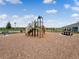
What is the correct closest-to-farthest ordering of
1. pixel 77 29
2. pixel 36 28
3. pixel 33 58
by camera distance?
pixel 33 58 → pixel 36 28 → pixel 77 29

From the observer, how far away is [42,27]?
105 feet

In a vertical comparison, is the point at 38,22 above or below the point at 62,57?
above

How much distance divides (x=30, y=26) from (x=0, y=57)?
20.8 metres

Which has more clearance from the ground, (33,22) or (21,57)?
(33,22)

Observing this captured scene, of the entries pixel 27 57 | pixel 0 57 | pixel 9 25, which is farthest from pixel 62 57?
pixel 9 25

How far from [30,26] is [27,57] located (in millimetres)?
20656

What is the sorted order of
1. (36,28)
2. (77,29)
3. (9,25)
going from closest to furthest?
(36,28) < (77,29) < (9,25)

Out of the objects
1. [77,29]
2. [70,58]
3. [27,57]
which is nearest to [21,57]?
[27,57]

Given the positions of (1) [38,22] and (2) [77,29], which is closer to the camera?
(1) [38,22]

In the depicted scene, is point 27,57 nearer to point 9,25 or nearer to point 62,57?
point 62,57

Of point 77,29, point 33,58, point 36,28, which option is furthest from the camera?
point 77,29

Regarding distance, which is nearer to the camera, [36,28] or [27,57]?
[27,57]

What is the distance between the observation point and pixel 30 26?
1237 inches

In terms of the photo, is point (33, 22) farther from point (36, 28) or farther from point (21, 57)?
point (21, 57)
